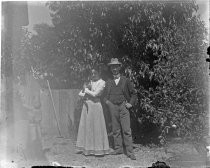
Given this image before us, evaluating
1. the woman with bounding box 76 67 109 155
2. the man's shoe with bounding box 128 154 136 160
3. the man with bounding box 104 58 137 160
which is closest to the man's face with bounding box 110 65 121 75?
the man with bounding box 104 58 137 160

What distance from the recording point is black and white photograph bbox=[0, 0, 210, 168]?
216 inches

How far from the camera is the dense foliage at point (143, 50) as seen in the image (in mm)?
5605

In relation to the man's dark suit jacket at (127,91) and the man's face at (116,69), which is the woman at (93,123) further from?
the man's face at (116,69)

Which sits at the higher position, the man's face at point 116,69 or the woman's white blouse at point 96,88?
the man's face at point 116,69

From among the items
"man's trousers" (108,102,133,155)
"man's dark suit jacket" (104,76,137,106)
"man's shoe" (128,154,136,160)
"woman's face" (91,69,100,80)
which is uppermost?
"woman's face" (91,69,100,80)

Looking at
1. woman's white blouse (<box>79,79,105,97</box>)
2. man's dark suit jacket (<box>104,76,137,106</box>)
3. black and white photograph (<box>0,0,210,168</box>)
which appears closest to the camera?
black and white photograph (<box>0,0,210,168</box>)

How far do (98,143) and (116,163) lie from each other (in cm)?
55

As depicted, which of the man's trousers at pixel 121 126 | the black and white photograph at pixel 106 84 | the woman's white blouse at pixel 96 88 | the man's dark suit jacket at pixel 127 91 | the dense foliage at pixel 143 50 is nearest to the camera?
the black and white photograph at pixel 106 84

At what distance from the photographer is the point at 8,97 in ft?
17.3

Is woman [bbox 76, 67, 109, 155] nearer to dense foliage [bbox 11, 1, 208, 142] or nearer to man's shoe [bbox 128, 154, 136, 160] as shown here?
dense foliage [bbox 11, 1, 208, 142]

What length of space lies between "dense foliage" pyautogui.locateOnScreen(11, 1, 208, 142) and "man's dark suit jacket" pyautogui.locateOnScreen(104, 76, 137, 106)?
15 centimetres

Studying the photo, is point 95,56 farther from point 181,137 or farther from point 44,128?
point 181,137

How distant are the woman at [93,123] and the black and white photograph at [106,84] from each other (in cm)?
2

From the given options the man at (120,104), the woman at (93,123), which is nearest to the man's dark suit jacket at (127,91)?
the man at (120,104)
